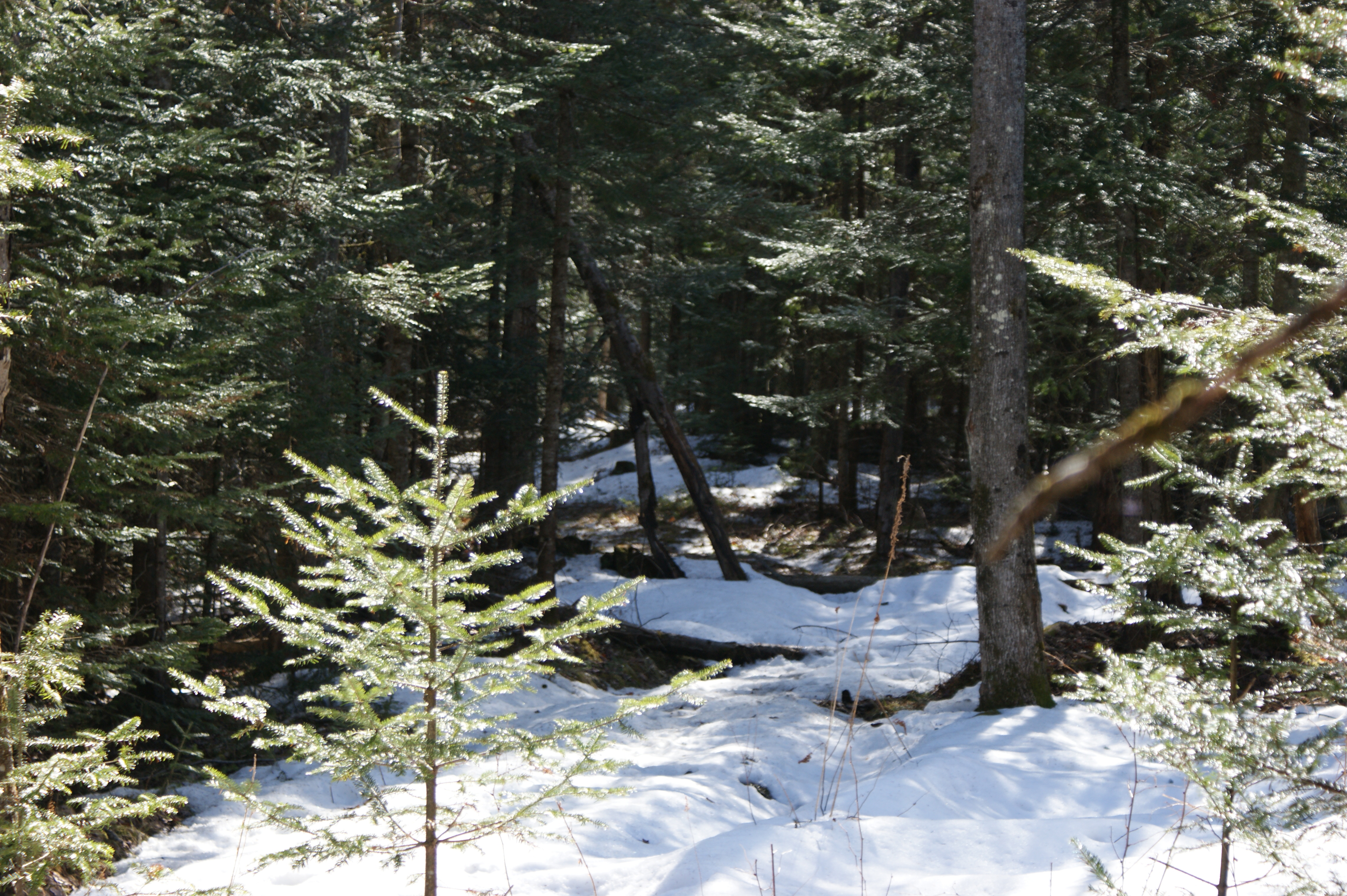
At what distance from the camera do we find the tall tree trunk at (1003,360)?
6.20 m

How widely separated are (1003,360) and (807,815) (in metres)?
3.59

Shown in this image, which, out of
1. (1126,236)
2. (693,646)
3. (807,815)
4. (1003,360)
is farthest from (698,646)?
(1126,236)

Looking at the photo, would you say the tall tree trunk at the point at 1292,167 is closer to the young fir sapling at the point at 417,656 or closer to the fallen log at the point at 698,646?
the fallen log at the point at 698,646

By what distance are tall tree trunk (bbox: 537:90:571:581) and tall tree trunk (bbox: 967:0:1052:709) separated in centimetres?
501

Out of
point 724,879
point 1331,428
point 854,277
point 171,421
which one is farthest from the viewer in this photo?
point 854,277

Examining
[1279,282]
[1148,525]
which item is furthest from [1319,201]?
[1148,525]

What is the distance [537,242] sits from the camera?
10.4 meters

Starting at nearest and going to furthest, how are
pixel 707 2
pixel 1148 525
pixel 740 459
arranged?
pixel 1148 525 → pixel 707 2 → pixel 740 459

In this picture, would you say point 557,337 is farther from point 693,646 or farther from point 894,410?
point 894,410

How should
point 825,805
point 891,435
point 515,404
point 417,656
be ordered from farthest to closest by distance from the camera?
point 891,435 → point 515,404 → point 825,805 → point 417,656

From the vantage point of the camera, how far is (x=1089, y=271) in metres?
2.83

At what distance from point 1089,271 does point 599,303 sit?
9.31 metres

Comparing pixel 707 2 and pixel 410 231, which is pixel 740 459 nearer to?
pixel 707 2

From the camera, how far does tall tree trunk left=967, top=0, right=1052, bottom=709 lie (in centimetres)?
620
